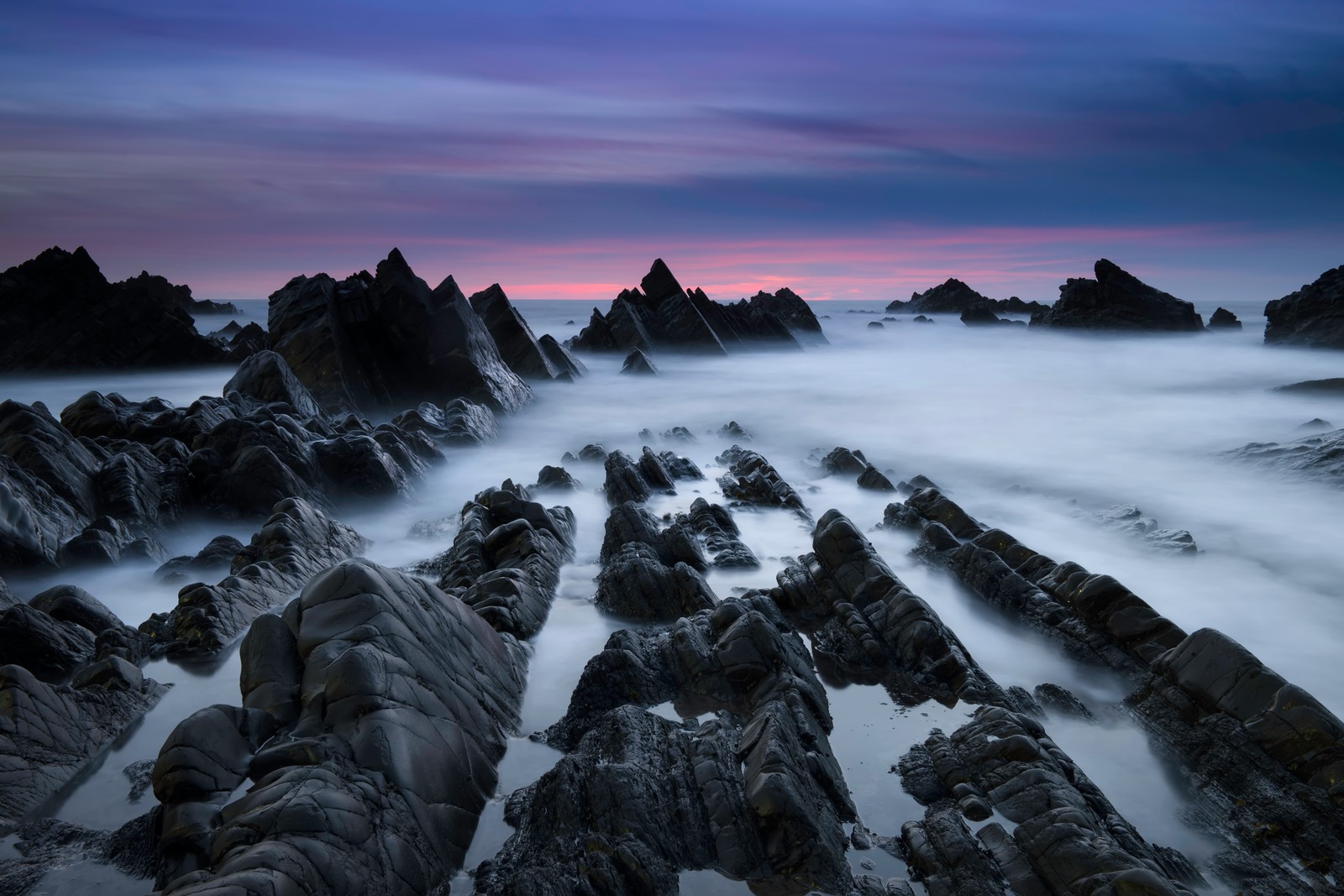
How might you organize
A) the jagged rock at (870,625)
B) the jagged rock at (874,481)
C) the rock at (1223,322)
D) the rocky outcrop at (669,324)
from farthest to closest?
the rock at (1223,322) → the rocky outcrop at (669,324) → the jagged rock at (874,481) → the jagged rock at (870,625)

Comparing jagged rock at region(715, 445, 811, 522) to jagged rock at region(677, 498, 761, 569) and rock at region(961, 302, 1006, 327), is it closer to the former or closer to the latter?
jagged rock at region(677, 498, 761, 569)

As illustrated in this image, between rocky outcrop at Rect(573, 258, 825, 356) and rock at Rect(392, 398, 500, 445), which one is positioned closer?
rock at Rect(392, 398, 500, 445)

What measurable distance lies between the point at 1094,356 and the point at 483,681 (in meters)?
51.0

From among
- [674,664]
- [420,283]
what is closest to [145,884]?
[674,664]

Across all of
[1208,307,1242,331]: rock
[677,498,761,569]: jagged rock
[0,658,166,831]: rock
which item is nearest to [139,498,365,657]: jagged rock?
[0,658,166,831]: rock

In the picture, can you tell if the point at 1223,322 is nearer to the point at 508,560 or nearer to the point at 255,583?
the point at 508,560

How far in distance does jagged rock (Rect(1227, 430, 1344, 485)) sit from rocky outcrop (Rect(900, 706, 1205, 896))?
15.6 metres

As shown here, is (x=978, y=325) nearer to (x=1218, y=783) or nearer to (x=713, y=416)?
(x=713, y=416)

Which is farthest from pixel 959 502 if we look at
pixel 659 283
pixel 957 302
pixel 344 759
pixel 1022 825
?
pixel 957 302

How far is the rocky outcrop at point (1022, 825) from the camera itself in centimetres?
481

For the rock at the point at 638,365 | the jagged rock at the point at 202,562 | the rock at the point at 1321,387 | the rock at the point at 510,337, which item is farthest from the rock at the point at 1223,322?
the jagged rock at the point at 202,562

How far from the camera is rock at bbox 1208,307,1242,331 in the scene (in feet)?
200

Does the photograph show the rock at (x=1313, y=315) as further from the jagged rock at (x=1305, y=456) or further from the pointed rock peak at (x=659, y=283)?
the pointed rock peak at (x=659, y=283)

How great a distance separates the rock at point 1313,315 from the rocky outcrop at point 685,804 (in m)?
47.6
